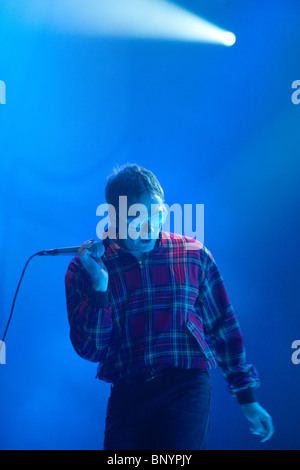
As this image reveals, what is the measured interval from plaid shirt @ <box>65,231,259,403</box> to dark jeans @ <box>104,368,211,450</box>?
0.04 metres

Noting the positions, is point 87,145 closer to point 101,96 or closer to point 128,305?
point 101,96

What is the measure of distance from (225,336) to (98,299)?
473mm

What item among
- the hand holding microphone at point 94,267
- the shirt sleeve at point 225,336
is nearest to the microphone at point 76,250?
the hand holding microphone at point 94,267

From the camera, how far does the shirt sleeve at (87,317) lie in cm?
134

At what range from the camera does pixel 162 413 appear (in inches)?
→ 50.0

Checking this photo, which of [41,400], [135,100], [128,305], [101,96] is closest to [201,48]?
[135,100]

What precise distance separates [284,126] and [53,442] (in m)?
1.88

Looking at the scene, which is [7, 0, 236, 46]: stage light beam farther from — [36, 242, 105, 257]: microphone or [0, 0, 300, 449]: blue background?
[36, 242, 105, 257]: microphone

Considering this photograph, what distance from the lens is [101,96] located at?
2.01m

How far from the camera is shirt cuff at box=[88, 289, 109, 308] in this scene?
1333 mm

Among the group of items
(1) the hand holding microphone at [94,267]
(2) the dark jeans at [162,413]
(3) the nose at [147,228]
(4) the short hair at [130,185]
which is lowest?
(2) the dark jeans at [162,413]

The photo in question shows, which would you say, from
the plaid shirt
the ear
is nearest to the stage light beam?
the ear

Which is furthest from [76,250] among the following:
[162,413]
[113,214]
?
[162,413]

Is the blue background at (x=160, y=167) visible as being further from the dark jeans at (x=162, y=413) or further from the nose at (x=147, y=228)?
the dark jeans at (x=162, y=413)
